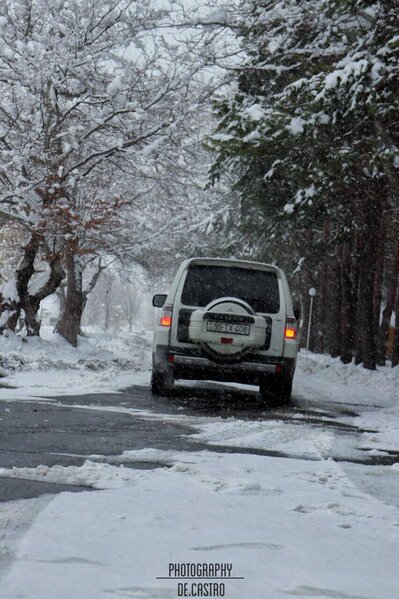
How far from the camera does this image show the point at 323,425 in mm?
8797

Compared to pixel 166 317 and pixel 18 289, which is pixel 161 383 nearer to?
pixel 166 317

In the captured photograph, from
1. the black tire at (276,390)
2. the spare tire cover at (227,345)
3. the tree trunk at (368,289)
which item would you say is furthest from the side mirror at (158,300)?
the tree trunk at (368,289)

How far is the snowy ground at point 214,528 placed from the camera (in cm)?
259

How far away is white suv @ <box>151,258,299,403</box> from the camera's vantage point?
35.1 ft

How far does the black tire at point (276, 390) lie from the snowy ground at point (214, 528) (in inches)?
189

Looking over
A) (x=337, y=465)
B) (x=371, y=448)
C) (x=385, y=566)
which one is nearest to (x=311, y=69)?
(x=371, y=448)

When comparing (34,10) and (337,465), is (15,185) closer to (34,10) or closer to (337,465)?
(34,10)

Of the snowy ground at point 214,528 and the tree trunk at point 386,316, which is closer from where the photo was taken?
the snowy ground at point 214,528

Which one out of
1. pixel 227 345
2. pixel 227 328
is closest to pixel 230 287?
pixel 227 328

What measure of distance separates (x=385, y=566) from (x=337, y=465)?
2.73m

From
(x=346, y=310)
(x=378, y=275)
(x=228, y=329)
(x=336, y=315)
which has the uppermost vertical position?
(x=378, y=275)

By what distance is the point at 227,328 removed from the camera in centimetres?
1069

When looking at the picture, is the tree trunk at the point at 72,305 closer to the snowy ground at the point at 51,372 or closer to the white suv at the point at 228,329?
the snowy ground at the point at 51,372

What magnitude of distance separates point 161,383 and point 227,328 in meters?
1.42
